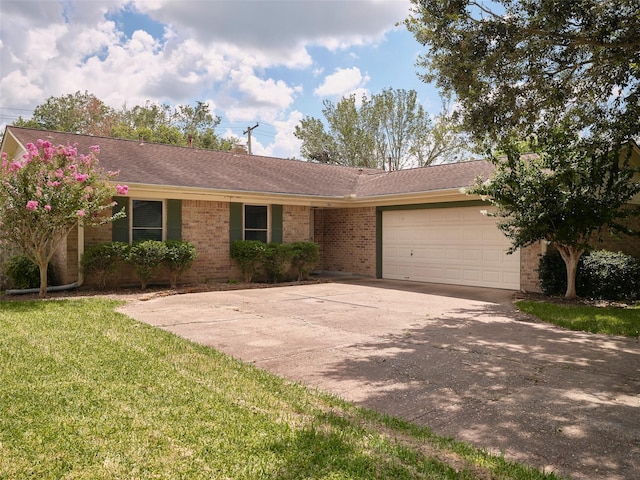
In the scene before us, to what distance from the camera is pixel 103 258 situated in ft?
38.8

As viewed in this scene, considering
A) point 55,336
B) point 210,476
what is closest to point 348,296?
point 55,336

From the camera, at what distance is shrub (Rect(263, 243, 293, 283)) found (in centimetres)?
1468

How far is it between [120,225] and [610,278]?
38.6ft

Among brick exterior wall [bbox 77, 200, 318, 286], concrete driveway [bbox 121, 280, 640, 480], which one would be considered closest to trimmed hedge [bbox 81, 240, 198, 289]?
brick exterior wall [bbox 77, 200, 318, 286]

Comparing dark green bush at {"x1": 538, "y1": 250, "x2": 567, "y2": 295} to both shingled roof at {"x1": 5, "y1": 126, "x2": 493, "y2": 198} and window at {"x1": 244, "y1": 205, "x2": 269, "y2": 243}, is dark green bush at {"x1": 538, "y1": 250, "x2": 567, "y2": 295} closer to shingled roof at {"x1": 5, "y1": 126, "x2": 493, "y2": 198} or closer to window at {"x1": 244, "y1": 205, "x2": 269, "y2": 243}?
shingled roof at {"x1": 5, "y1": 126, "x2": 493, "y2": 198}

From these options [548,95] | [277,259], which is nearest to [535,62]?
[548,95]

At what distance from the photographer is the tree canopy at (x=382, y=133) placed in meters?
37.0

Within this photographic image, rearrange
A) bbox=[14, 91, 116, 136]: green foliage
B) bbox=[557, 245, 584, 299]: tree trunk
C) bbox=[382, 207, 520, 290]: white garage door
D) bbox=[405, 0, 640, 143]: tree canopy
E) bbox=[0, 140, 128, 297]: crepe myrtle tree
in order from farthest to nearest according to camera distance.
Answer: bbox=[14, 91, 116, 136]: green foliage < bbox=[382, 207, 520, 290]: white garage door < bbox=[557, 245, 584, 299]: tree trunk < bbox=[0, 140, 128, 297]: crepe myrtle tree < bbox=[405, 0, 640, 143]: tree canopy

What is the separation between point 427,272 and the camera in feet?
49.2

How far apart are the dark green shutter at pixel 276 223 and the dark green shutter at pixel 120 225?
450cm

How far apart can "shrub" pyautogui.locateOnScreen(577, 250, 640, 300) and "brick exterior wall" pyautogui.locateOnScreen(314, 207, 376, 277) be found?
22.7ft

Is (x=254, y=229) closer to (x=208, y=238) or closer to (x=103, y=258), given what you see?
(x=208, y=238)

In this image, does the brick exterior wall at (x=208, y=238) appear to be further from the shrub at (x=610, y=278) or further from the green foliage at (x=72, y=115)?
the green foliage at (x=72, y=115)

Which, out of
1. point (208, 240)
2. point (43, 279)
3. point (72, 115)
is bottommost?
point (43, 279)
